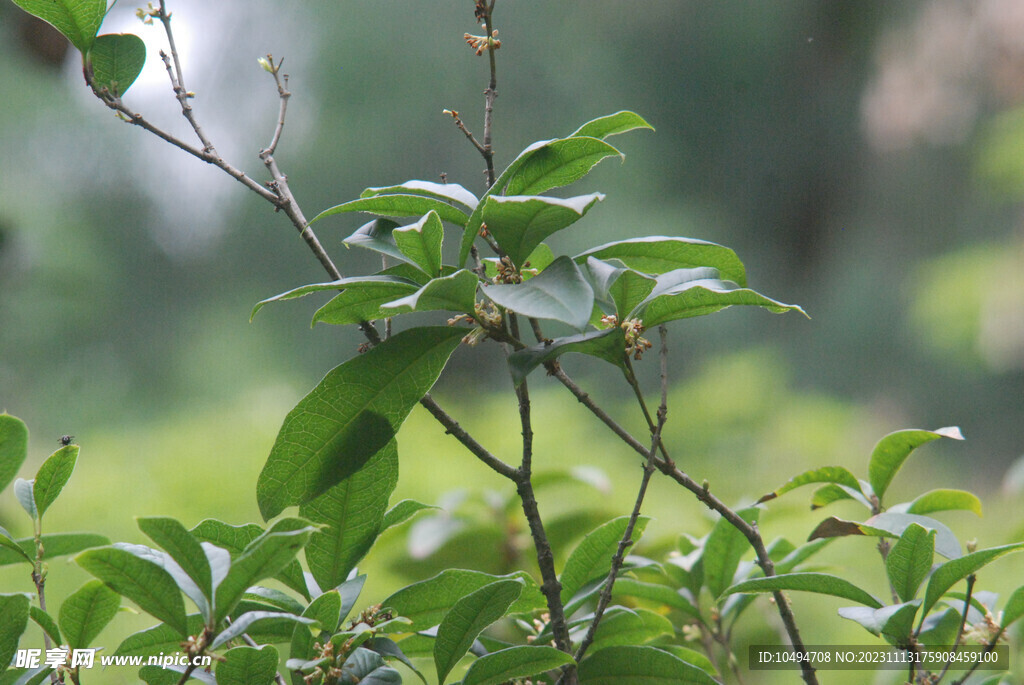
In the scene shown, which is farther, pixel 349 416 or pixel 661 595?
pixel 661 595

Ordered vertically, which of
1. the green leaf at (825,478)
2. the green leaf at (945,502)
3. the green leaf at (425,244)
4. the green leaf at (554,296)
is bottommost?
the green leaf at (945,502)

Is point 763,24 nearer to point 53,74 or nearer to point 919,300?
point 919,300

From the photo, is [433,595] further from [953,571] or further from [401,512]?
[953,571]

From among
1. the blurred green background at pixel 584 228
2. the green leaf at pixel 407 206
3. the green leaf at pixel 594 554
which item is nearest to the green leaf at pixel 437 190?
the green leaf at pixel 407 206

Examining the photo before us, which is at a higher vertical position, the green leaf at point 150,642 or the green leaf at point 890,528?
the green leaf at point 890,528

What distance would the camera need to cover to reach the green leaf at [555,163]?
1.12ft

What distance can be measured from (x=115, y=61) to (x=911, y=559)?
51 centimetres

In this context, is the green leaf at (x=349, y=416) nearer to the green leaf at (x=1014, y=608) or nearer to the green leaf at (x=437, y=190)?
the green leaf at (x=437, y=190)

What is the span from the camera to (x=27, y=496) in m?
0.39

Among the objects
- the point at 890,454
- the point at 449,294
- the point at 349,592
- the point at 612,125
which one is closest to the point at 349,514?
the point at 349,592

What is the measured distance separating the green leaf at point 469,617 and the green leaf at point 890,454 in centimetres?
28

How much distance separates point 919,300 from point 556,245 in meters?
0.66

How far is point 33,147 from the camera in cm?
116

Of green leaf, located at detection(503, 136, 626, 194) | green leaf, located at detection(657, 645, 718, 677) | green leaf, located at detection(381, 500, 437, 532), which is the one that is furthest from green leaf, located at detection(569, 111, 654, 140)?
green leaf, located at detection(657, 645, 718, 677)
